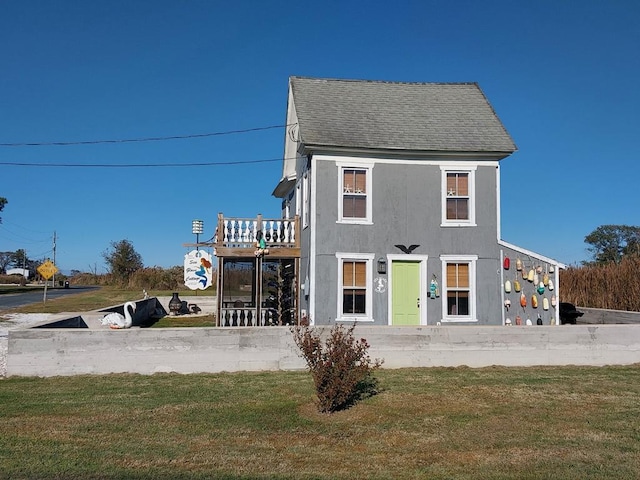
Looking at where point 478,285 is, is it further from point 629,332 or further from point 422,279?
point 629,332

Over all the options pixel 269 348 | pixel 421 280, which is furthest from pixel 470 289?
→ pixel 269 348

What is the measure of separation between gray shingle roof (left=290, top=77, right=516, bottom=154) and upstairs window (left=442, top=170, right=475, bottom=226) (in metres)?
0.77

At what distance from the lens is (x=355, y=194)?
15109 mm

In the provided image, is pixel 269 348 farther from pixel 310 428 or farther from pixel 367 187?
pixel 367 187

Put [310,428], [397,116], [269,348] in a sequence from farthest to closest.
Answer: [397,116] < [269,348] < [310,428]

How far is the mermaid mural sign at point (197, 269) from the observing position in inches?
754

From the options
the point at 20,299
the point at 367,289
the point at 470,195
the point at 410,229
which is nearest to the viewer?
the point at 367,289

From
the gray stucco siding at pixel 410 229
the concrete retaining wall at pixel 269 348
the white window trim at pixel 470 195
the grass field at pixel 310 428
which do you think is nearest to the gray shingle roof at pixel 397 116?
the white window trim at pixel 470 195

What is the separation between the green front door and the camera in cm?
1498

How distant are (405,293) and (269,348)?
5.64 meters

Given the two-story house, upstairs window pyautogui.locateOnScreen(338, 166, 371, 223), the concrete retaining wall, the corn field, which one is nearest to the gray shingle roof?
the two-story house

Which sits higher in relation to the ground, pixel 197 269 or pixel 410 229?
pixel 410 229

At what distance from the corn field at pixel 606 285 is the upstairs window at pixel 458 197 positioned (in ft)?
27.0

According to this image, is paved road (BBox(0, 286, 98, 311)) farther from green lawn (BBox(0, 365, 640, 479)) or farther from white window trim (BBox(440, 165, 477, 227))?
white window trim (BBox(440, 165, 477, 227))
